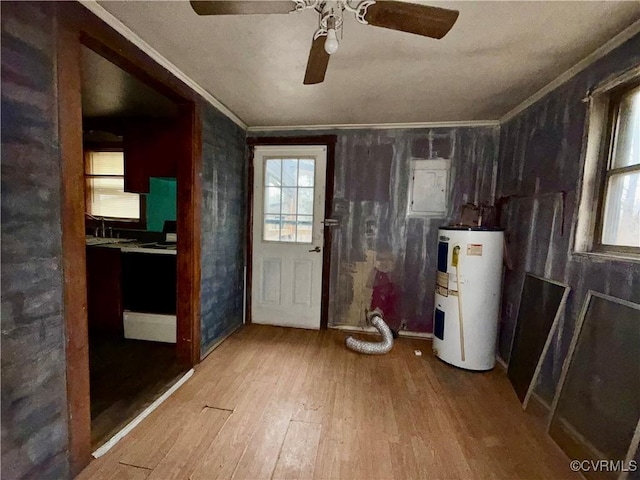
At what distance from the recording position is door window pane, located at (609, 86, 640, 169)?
5.27ft

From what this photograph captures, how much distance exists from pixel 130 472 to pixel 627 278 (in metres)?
2.68

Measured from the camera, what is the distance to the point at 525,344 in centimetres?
228

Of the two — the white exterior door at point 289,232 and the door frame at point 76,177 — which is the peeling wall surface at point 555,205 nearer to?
the white exterior door at point 289,232

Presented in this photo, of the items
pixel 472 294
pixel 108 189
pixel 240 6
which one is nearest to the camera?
pixel 240 6

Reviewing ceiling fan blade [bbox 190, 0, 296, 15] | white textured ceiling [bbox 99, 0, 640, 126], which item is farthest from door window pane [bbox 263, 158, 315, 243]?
ceiling fan blade [bbox 190, 0, 296, 15]

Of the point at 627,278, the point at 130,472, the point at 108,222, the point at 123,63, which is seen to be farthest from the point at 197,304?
the point at 627,278

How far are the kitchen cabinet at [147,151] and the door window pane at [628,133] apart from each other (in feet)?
11.5

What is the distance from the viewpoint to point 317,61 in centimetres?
146

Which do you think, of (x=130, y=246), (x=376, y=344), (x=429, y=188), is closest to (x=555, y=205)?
(x=429, y=188)

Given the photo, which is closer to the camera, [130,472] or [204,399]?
[130,472]

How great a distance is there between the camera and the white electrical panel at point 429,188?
318cm

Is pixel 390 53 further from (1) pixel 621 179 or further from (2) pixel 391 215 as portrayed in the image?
(2) pixel 391 215

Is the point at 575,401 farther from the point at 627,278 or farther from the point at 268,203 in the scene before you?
the point at 268,203

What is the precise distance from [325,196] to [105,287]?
2.41 meters
